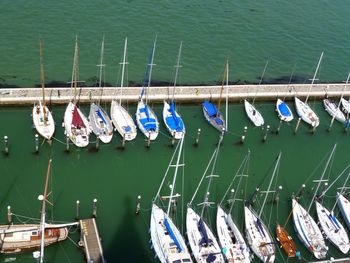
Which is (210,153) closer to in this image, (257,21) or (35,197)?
(35,197)

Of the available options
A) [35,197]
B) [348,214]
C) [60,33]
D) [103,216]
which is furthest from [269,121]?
[60,33]

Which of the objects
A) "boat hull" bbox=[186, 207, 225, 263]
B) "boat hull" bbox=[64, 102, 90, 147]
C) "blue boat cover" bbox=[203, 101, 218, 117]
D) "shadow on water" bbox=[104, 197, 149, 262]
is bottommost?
"shadow on water" bbox=[104, 197, 149, 262]

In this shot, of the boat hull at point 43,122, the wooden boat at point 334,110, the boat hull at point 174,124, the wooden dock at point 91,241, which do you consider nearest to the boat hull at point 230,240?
the wooden dock at point 91,241

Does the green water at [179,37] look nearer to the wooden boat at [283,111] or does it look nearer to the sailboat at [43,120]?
the wooden boat at [283,111]

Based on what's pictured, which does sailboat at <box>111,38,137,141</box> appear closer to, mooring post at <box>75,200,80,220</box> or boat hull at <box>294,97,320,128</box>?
mooring post at <box>75,200,80,220</box>

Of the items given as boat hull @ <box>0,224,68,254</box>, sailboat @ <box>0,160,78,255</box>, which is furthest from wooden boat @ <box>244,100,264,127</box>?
boat hull @ <box>0,224,68,254</box>

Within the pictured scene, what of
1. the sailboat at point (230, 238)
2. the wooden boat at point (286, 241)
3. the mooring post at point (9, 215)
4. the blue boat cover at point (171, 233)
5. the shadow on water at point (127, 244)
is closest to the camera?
the blue boat cover at point (171, 233)
